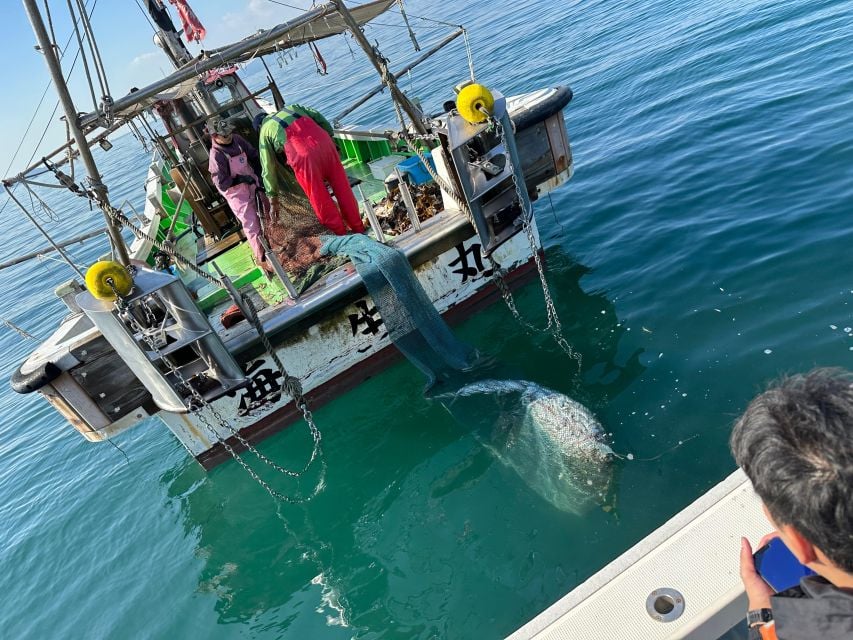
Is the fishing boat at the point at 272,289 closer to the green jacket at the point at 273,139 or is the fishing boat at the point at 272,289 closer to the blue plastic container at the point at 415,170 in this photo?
the blue plastic container at the point at 415,170

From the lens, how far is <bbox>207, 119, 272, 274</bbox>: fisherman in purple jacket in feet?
22.9

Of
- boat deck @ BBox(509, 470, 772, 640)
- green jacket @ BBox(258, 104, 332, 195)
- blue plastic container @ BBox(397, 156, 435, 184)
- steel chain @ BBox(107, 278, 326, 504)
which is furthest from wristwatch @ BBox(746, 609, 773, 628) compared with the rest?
blue plastic container @ BBox(397, 156, 435, 184)

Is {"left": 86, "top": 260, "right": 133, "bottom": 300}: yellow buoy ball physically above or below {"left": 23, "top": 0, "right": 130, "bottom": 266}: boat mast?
below

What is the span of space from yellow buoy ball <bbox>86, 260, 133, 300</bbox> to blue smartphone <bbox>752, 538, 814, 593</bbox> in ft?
15.9

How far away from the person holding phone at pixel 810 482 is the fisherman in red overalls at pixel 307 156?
558 cm

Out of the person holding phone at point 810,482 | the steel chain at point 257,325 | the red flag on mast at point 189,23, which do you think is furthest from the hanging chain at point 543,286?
the red flag on mast at point 189,23

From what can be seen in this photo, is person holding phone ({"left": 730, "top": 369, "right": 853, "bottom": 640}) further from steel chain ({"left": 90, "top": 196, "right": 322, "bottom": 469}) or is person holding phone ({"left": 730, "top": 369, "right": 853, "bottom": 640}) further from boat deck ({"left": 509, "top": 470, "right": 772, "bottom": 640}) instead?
steel chain ({"left": 90, "top": 196, "right": 322, "bottom": 469})

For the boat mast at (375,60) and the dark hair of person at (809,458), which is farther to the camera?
the boat mast at (375,60)

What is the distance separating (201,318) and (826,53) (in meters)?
12.1

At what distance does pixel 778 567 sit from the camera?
2088mm

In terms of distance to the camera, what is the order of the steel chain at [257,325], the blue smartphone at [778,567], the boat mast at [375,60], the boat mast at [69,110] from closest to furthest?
1. the blue smartphone at [778,567]
2. the boat mast at [69,110]
3. the steel chain at [257,325]
4. the boat mast at [375,60]

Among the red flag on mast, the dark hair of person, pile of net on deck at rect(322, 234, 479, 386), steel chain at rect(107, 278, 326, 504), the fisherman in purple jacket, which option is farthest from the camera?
the red flag on mast

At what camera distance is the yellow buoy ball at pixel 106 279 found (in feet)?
15.6

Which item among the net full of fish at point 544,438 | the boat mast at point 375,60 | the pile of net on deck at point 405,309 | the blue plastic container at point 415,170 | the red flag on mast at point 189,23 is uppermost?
the red flag on mast at point 189,23
